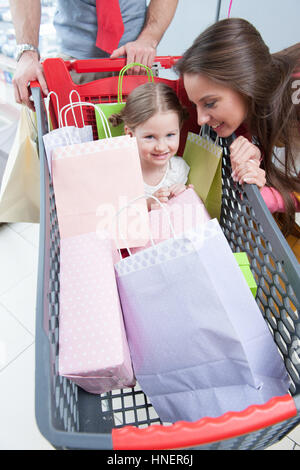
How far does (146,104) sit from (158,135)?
0.34 ft

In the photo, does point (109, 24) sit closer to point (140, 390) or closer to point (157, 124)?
point (157, 124)

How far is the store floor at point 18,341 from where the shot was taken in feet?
3.27

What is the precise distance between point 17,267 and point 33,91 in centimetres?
84

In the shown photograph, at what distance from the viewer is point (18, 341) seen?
1213 mm

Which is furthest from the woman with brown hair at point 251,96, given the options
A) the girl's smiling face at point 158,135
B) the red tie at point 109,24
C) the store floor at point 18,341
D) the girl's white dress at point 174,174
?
the store floor at point 18,341

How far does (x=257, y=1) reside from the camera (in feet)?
5.40

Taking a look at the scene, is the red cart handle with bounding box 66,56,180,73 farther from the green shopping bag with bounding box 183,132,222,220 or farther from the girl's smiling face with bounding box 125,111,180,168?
the green shopping bag with bounding box 183,132,222,220

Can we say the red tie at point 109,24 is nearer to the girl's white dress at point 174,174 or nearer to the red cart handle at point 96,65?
the red cart handle at point 96,65

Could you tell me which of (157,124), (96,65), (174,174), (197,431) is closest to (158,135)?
(157,124)

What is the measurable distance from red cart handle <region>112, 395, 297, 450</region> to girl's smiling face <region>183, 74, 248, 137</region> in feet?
2.33

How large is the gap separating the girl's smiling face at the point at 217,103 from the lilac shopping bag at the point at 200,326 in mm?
420

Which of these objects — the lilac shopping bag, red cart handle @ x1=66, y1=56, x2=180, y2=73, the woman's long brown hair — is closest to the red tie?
red cart handle @ x1=66, y1=56, x2=180, y2=73
